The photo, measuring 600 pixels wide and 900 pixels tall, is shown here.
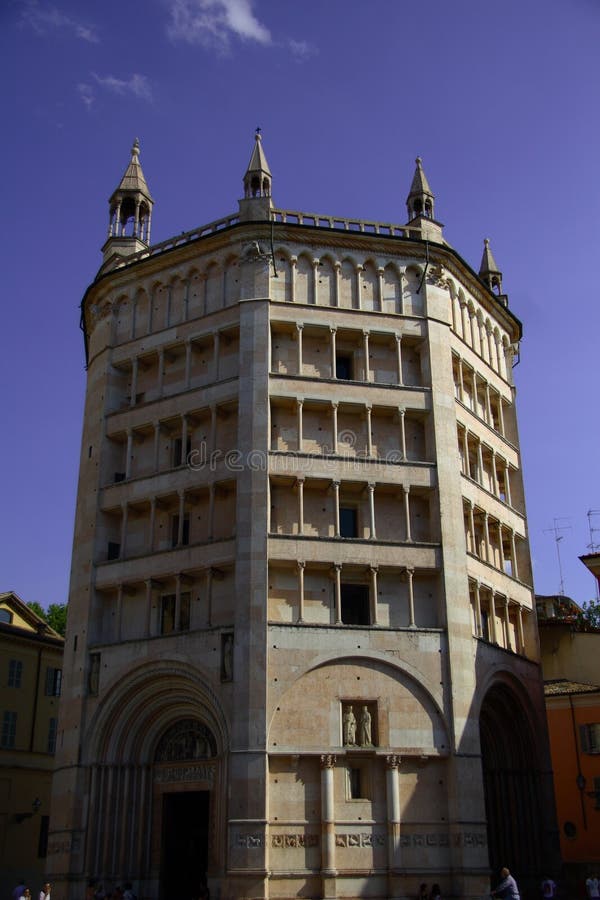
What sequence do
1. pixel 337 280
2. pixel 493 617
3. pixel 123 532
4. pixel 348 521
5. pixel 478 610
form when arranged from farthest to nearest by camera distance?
pixel 337 280 → pixel 493 617 → pixel 123 532 → pixel 478 610 → pixel 348 521

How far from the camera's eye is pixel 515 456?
143ft

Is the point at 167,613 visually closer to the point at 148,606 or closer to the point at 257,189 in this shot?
the point at 148,606

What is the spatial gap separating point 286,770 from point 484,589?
36.4 feet

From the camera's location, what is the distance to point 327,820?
1190 inches

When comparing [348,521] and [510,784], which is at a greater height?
[348,521]

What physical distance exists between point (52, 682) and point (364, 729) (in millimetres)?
23886

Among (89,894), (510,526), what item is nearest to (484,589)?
(510,526)

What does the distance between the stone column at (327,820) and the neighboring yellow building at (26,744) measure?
2078cm

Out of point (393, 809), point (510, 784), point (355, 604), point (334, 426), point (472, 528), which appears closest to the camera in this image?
point (393, 809)

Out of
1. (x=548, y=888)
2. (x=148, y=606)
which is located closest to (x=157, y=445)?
(x=148, y=606)

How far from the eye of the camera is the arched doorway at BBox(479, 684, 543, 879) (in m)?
36.2

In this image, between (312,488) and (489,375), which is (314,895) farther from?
(489,375)

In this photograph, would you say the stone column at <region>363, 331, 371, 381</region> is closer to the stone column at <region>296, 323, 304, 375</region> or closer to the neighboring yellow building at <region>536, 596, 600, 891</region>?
the stone column at <region>296, 323, 304, 375</region>
